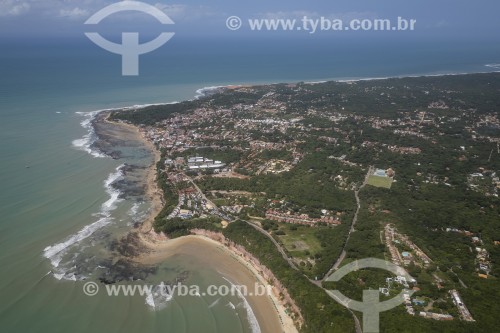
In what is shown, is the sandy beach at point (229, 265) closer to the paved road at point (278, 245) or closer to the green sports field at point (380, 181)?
the paved road at point (278, 245)

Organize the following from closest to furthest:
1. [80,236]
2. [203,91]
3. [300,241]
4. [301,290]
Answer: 1. [301,290]
2. [300,241]
3. [80,236]
4. [203,91]

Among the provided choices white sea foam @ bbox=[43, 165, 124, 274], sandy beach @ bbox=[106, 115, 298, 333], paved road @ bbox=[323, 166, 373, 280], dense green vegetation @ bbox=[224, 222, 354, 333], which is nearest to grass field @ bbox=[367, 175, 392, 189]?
paved road @ bbox=[323, 166, 373, 280]

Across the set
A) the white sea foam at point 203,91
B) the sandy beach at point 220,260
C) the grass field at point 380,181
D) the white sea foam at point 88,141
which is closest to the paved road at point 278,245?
the sandy beach at point 220,260

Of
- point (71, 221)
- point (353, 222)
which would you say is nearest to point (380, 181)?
point (353, 222)

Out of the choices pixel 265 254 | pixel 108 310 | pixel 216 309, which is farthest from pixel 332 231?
pixel 108 310

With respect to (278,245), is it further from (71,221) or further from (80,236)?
(71,221)

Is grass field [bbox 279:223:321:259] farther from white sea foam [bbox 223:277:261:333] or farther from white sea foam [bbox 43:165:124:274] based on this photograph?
white sea foam [bbox 43:165:124:274]
